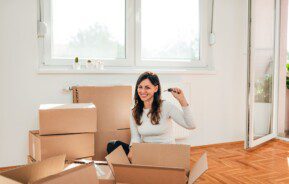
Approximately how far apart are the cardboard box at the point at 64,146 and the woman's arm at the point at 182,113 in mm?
555

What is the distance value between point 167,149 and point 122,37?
197 cm

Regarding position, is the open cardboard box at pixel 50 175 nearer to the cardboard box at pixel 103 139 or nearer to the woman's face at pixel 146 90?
the woman's face at pixel 146 90

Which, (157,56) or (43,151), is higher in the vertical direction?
(157,56)

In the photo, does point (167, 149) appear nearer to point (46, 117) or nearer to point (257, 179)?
point (46, 117)

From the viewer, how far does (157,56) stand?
335cm

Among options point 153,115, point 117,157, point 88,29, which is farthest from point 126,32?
point 117,157

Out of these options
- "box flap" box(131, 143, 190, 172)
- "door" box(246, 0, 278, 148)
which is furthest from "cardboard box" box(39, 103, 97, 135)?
"door" box(246, 0, 278, 148)

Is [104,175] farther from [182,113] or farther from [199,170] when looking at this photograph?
[182,113]

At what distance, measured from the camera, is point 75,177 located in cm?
99

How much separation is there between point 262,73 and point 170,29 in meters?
1.22

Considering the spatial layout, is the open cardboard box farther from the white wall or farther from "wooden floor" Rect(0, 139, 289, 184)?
the white wall

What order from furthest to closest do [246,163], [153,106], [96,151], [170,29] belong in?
1. [170,29]
2. [246,163]
3. [96,151]
4. [153,106]

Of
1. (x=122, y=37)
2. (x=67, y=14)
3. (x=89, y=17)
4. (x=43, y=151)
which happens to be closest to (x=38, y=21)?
(x=67, y=14)

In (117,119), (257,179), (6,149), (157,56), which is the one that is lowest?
(257,179)
